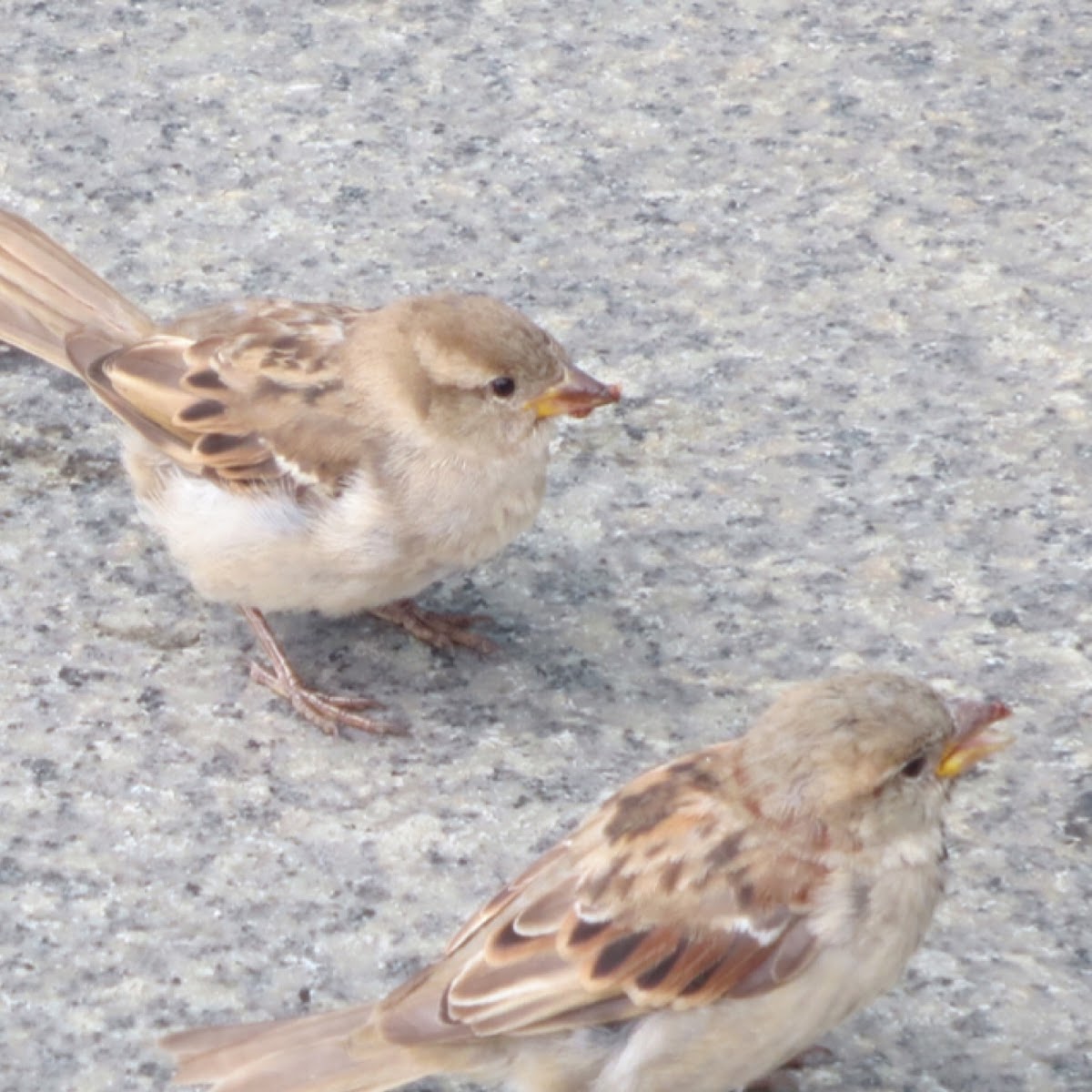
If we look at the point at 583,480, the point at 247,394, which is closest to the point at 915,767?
the point at 583,480

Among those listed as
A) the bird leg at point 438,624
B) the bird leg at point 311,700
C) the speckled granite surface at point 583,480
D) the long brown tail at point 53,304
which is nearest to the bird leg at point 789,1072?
the speckled granite surface at point 583,480

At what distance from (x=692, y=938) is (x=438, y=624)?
4.55 ft

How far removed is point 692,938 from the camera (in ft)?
11.6

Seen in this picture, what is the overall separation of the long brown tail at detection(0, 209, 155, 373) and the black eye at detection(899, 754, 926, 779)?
2.15 metres

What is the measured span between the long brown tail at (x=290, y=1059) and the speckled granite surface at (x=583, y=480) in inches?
8.4

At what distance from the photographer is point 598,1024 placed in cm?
355

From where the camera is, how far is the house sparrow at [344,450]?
15.1 ft

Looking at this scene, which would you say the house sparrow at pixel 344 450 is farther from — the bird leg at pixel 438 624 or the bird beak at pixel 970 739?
the bird beak at pixel 970 739

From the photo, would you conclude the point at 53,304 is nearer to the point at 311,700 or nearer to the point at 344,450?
the point at 344,450

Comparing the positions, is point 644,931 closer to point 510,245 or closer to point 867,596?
point 867,596

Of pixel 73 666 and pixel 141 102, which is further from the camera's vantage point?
pixel 141 102

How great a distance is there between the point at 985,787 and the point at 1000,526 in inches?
30.8

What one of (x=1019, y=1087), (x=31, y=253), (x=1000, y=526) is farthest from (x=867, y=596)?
(x=31, y=253)

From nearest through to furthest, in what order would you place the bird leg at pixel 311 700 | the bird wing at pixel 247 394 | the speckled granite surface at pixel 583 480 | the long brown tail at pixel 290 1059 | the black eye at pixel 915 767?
the long brown tail at pixel 290 1059
the black eye at pixel 915 767
the speckled granite surface at pixel 583 480
the bird leg at pixel 311 700
the bird wing at pixel 247 394
